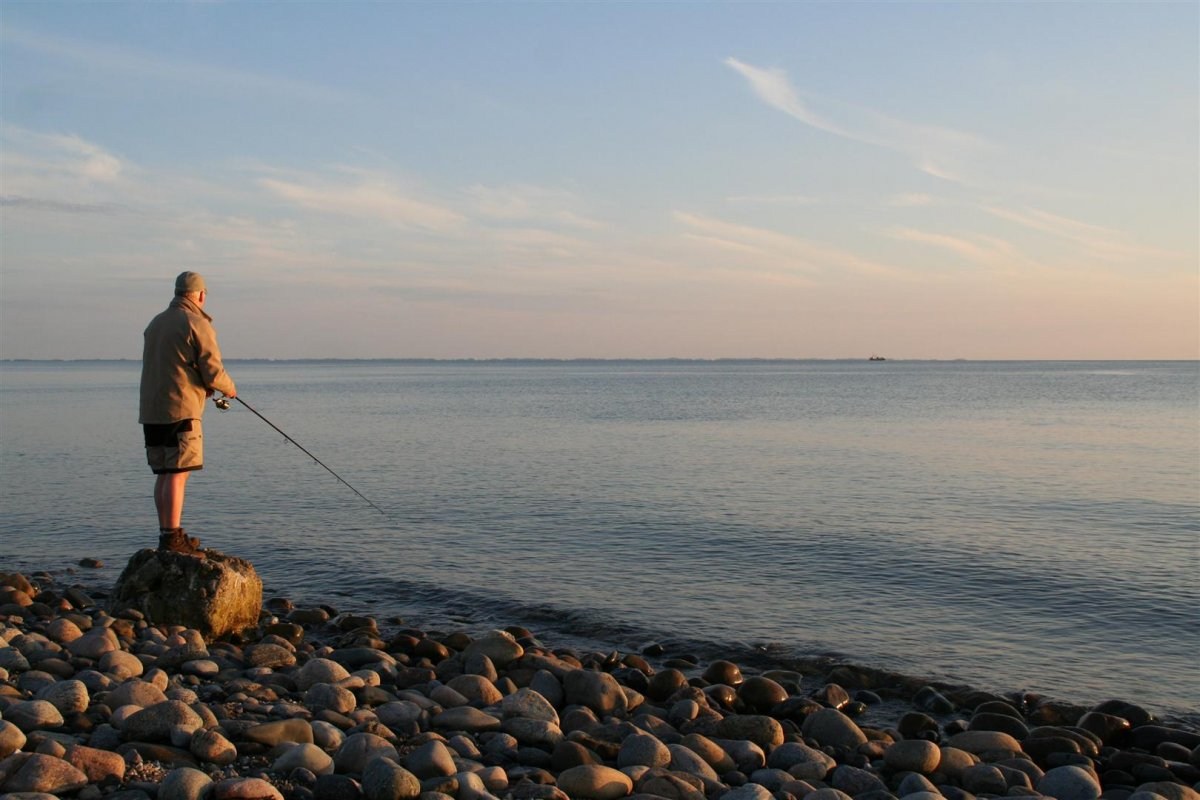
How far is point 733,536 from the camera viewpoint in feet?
46.4

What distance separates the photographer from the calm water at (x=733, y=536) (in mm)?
9523

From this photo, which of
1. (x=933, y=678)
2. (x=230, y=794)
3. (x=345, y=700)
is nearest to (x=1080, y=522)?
(x=933, y=678)

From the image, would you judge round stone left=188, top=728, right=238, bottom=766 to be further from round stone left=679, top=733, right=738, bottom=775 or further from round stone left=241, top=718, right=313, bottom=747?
round stone left=679, top=733, right=738, bottom=775

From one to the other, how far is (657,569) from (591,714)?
5.64 m

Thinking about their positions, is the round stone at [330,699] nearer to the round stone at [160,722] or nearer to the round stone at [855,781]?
the round stone at [160,722]

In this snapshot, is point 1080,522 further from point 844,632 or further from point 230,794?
point 230,794

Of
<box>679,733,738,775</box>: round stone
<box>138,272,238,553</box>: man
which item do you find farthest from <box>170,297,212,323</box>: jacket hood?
<box>679,733,738,775</box>: round stone

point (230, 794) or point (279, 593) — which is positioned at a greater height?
point (230, 794)

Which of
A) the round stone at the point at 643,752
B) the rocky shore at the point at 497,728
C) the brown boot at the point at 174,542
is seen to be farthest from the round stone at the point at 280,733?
the brown boot at the point at 174,542

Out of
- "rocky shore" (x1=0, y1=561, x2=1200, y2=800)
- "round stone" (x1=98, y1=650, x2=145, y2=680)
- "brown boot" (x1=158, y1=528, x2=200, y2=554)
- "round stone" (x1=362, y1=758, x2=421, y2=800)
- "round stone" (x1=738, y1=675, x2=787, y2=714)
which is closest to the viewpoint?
"round stone" (x1=362, y1=758, x2=421, y2=800)

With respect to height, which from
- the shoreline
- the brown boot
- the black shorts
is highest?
the black shorts

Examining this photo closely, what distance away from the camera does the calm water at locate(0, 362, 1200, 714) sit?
9.52 m

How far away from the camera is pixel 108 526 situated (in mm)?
15531

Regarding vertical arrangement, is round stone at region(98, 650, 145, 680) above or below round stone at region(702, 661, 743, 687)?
above
